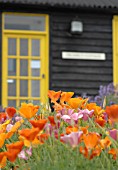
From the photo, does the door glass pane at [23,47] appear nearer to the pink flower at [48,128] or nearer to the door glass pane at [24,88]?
the door glass pane at [24,88]

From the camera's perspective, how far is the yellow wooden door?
10.2m

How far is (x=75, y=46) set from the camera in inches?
413

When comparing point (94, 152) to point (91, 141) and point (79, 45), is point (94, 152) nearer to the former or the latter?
point (91, 141)

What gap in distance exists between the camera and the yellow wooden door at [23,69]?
33.5ft

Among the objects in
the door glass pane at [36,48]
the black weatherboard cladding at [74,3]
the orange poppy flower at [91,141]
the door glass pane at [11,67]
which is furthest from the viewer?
the door glass pane at [36,48]

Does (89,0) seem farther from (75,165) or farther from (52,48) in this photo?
(75,165)

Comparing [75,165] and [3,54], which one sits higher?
[3,54]

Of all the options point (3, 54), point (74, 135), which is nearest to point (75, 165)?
point (74, 135)


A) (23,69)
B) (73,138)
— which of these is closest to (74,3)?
(23,69)

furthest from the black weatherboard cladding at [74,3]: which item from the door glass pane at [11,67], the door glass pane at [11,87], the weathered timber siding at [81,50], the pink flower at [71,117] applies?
the pink flower at [71,117]

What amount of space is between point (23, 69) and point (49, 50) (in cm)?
66

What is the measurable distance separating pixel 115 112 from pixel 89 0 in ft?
29.8

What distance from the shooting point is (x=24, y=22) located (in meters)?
10.3

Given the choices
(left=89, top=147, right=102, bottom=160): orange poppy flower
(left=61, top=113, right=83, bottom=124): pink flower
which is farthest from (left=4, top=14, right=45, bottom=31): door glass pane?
(left=89, top=147, right=102, bottom=160): orange poppy flower
